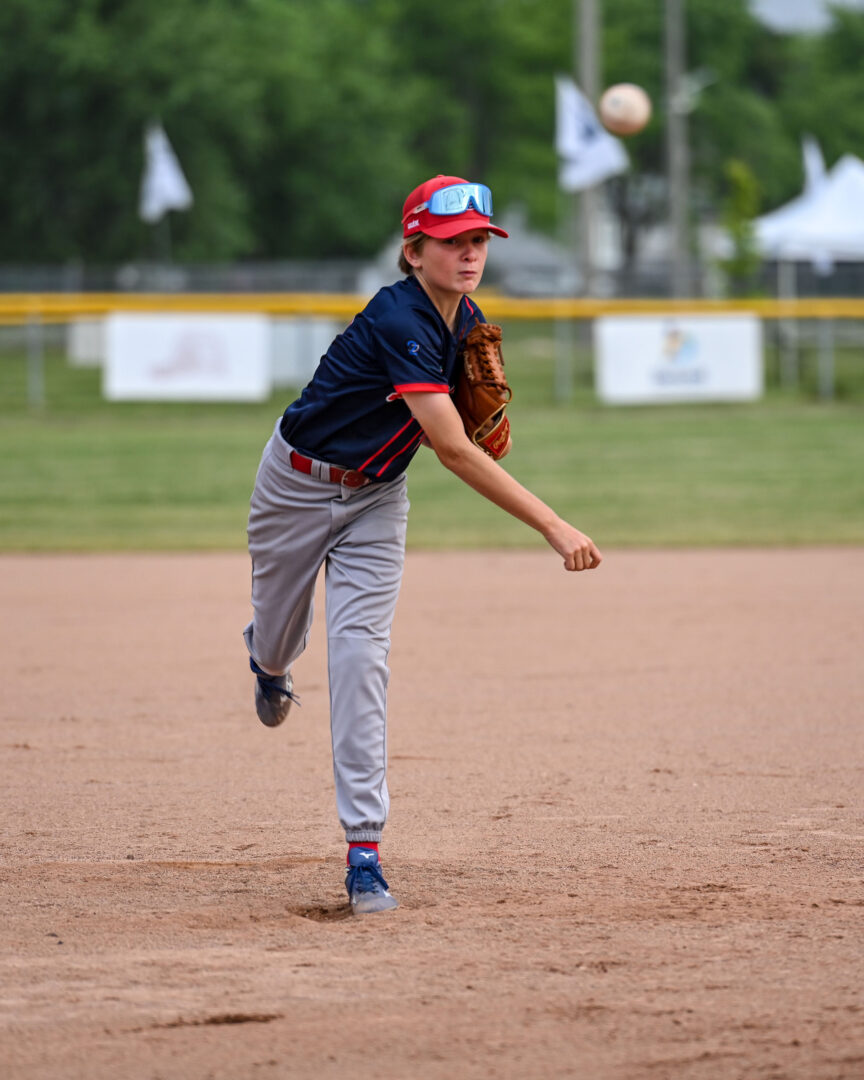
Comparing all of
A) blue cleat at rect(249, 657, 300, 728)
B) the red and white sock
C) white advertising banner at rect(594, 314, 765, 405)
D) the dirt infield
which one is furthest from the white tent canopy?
the red and white sock

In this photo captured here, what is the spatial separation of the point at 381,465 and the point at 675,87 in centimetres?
3130

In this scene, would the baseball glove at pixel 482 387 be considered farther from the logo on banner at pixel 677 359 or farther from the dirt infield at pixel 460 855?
the logo on banner at pixel 677 359

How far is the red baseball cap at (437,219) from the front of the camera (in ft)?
11.7

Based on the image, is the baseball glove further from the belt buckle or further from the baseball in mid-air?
the baseball in mid-air

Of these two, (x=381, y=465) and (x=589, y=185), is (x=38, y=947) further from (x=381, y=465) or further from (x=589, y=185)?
(x=589, y=185)

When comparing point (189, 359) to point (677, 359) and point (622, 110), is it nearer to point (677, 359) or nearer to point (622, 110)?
point (677, 359)

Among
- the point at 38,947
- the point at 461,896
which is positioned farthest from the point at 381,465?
the point at 38,947

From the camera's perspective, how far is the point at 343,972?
127 inches

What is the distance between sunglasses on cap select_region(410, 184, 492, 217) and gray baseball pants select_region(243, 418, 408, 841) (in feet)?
2.31

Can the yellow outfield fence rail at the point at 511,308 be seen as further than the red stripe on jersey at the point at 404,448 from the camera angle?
Yes

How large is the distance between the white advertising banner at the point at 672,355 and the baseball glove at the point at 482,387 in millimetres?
14751

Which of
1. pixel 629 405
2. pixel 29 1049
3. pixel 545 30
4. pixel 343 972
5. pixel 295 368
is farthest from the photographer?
pixel 545 30

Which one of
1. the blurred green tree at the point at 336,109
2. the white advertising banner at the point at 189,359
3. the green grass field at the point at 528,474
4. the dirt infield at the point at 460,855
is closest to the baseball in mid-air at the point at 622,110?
the green grass field at the point at 528,474

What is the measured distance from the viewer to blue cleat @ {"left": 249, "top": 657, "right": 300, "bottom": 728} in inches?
175
